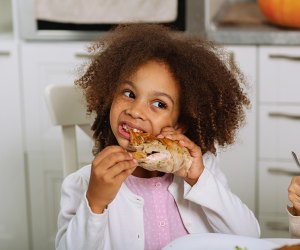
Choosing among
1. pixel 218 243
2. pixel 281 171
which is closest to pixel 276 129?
pixel 281 171

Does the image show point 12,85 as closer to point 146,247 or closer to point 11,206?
point 11,206

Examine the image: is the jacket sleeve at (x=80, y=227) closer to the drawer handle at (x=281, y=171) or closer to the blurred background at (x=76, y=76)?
the blurred background at (x=76, y=76)

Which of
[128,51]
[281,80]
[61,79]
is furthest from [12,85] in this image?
[128,51]

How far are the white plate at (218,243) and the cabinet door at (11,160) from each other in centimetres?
150

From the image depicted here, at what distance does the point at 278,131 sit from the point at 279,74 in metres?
0.19

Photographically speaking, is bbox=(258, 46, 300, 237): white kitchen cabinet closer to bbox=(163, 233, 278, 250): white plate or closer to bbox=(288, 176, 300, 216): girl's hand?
bbox=(288, 176, 300, 216): girl's hand

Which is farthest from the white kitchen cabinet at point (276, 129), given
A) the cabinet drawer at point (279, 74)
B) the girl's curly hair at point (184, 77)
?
the girl's curly hair at point (184, 77)

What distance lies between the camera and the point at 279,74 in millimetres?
2115

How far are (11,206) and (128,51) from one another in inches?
52.2

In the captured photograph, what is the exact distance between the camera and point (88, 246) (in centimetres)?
107

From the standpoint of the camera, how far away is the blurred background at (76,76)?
6.95 feet

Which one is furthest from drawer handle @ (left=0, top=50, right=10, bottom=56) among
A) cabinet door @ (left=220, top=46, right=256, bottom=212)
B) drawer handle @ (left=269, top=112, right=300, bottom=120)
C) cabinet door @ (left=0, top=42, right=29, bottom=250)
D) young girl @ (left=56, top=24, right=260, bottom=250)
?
young girl @ (left=56, top=24, right=260, bottom=250)

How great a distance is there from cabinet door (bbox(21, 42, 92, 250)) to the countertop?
0.46 m

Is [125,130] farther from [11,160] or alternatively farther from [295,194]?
[11,160]
